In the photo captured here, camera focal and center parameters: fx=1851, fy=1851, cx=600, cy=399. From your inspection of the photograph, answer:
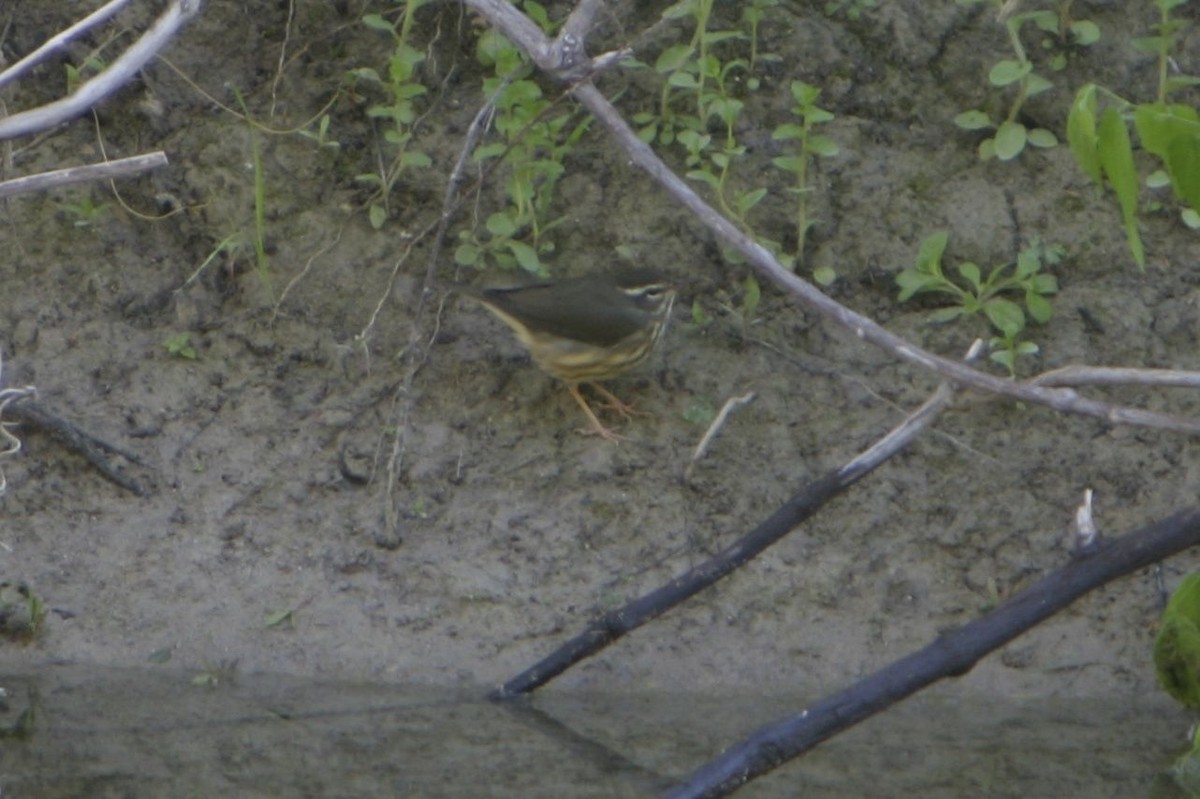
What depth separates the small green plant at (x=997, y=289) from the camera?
6941 mm

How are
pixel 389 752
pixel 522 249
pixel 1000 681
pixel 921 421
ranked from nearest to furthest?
1. pixel 921 421
2. pixel 389 752
3. pixel 1000 681
4. pixel 522 249

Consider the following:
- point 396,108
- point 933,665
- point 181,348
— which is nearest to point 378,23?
point 396,108

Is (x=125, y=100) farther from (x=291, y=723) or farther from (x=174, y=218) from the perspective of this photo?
(x=291, y=723)

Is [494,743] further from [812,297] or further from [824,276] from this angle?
[824,276]

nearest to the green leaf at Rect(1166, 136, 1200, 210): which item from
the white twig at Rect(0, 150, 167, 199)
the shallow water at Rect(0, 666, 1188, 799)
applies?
the shallow water at Rect(0, 666, 1188, 799)

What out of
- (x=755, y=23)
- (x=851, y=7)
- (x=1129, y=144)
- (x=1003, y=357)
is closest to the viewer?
(x=1129, y=144)

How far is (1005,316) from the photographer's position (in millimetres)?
6957

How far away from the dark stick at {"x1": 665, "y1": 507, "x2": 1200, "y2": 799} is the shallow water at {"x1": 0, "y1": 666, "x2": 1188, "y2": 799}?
71 centimetres

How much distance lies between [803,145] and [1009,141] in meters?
0.84

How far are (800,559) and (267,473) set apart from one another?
1.98 meters

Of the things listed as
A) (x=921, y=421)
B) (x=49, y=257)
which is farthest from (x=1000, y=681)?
(x=49, y=257)

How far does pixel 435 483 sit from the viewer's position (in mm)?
6832

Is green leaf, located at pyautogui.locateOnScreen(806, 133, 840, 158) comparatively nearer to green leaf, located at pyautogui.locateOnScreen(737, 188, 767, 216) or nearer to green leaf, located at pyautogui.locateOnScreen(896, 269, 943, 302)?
green leaf, located at pyautogui.locateOnScreen(737, 188, 767, 216)

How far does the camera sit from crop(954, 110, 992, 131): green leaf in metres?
7.42
